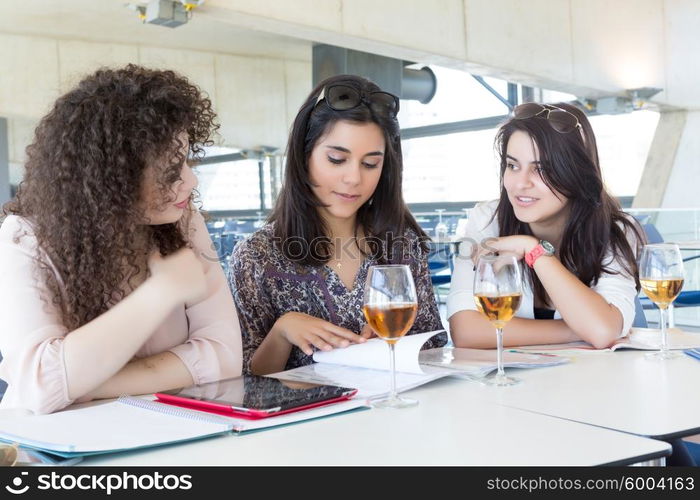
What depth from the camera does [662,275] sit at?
5.31 ft

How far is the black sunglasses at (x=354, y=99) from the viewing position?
2051 mm

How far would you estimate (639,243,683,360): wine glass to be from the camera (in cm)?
161

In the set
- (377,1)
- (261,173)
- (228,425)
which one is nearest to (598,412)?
(228,425)

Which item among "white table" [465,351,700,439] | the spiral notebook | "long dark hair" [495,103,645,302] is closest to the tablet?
the spiral notebook

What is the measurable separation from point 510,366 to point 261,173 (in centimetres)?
1198

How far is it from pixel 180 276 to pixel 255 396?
0.93 ft

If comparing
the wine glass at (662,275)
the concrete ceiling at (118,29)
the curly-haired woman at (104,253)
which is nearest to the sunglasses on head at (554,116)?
the wine glass at (662,275)

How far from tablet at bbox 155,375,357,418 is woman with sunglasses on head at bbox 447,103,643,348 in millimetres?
784

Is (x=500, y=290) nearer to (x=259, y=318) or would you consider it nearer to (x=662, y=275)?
(x=662, y=275)

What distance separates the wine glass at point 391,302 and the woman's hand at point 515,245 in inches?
31.3

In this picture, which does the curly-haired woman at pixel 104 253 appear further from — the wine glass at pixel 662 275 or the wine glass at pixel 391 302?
the wine glass at pixel 662 275

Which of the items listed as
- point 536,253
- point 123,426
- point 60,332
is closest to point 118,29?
point 536,253

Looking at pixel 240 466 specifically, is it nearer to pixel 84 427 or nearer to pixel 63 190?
pixel 84 427

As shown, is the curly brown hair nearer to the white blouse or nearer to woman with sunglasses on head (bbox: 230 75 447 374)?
woman with sunglasses on head (bbox: 230 75 447 374)
